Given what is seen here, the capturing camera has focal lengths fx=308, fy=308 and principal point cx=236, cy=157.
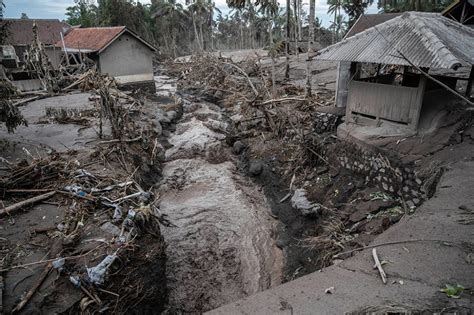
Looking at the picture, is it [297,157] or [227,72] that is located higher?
[227,72]

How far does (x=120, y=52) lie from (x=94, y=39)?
2.47 metres

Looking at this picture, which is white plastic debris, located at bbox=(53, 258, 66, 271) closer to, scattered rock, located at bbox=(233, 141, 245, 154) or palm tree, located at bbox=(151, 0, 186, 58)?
scattered rock, located at bbox=(233, 141, 245, 154)

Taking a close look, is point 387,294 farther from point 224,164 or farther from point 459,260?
point 224,164

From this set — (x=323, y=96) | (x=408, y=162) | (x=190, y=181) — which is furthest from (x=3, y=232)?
(x=323, y=96)

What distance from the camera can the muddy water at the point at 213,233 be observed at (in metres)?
7.66

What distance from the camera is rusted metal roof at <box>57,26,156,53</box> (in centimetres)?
2108

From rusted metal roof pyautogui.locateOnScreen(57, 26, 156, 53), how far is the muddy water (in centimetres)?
1136

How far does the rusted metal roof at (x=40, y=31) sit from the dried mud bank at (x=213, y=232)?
24.4 meters

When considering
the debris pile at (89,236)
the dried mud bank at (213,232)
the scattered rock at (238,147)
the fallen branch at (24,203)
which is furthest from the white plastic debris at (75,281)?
the scattered rock at (238,147)

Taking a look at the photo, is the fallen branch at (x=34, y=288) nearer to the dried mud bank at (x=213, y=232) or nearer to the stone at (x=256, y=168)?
the dried mud bank at (x=213, y=232)

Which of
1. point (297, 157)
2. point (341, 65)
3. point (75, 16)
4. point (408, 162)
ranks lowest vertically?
point (297, 157)

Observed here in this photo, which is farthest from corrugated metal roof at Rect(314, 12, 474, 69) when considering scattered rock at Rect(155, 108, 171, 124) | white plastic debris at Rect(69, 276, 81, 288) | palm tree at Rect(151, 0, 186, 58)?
palm tree at Rect(151, 0, 186, 58)

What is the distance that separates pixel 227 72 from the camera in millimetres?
25875

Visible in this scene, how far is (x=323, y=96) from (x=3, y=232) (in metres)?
14.1
